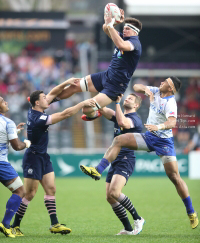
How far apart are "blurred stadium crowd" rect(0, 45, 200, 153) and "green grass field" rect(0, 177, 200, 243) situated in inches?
105

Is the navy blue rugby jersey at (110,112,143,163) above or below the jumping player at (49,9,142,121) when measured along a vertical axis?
below

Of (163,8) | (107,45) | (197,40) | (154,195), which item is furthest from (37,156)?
(197,40)

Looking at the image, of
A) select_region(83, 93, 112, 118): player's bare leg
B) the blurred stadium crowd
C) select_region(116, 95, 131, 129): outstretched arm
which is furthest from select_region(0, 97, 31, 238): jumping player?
the blurred stadium crowd

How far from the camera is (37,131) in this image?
24.9ft

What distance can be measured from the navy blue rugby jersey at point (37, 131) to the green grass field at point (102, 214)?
1464 millimetres

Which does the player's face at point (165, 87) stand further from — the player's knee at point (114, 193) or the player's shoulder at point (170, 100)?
the player's knee at point (114, 193)

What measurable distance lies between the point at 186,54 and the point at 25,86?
9.01m

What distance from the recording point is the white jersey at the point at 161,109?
7527 millimetres

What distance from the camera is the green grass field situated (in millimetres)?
7117

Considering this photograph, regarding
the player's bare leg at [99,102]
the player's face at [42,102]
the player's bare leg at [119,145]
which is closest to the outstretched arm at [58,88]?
the player's face at [42,102]

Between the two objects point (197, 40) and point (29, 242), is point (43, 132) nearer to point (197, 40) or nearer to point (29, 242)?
point (29, 242)

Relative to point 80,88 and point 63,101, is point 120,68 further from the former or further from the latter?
point 63,101

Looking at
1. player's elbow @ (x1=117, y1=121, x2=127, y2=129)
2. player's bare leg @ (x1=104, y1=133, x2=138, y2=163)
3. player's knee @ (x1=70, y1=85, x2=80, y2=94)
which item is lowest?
player's bare leg @ (x1=104, y1=133, x2=138, y2=163)

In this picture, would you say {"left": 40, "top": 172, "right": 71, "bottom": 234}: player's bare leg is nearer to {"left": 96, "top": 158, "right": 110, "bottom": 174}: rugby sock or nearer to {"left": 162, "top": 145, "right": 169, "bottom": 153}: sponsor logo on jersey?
{"left": 96, "top": 158, "right": 110, "bottom": 174}: rugby sock
